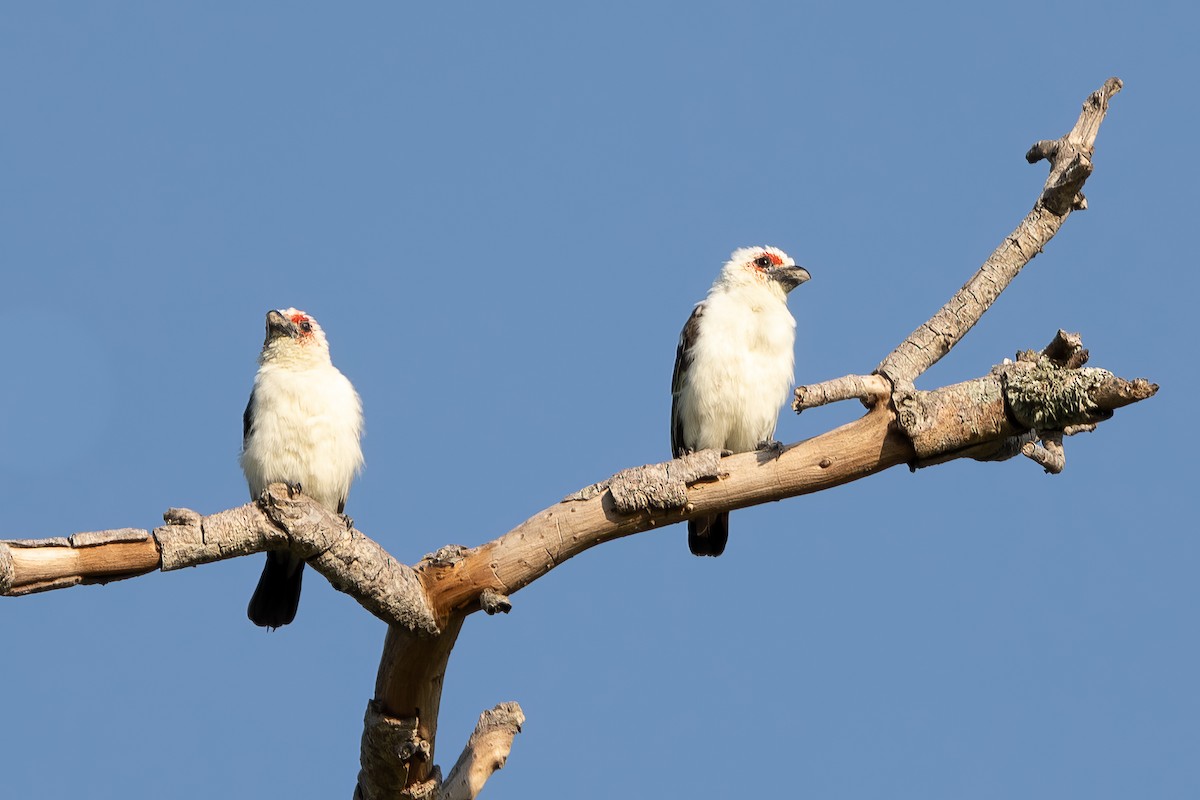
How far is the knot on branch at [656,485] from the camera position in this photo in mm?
6477

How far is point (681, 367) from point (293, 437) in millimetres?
2728

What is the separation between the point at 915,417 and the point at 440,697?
2947 mm

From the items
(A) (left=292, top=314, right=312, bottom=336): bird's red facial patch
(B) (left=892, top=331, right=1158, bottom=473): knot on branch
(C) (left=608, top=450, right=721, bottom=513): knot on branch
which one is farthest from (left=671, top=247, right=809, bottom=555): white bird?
(A) (left=292, top=314, right=312, bottom=336): bird's red facial patch

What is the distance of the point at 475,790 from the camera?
7059mm

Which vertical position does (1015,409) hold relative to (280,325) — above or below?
below

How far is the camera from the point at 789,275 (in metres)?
9.10

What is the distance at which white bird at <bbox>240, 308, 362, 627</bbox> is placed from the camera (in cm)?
833

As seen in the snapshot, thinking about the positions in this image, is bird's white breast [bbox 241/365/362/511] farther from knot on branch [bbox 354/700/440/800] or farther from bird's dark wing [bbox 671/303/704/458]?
bird's dark wing [bbox 671/303/704/458]

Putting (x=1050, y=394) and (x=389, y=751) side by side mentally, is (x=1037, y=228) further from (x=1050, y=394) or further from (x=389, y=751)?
(x=389, y=751)

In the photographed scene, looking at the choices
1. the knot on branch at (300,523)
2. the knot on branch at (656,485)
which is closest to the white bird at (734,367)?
the knot on branch at (656,485)

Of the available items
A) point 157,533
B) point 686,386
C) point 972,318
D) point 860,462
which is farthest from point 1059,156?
point 157,533

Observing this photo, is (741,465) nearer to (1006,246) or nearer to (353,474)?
(1006,246)

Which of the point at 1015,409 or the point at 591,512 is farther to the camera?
the point at 591,512

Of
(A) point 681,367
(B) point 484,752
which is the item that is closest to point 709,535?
(A) point 681,367
